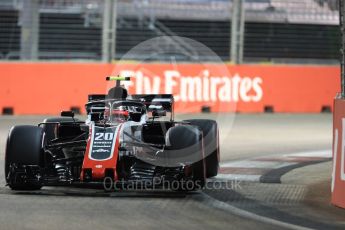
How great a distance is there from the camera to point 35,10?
21.6m

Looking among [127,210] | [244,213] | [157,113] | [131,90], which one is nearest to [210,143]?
[157,113]

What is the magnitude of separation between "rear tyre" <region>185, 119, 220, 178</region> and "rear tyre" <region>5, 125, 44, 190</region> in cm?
216

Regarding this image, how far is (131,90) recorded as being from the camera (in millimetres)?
21438

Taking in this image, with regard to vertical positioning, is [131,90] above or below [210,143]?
above

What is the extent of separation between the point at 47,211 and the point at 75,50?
14524 millimetres

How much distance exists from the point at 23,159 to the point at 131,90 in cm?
1230

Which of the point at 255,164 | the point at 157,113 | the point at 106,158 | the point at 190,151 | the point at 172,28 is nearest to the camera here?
the point at 106,158

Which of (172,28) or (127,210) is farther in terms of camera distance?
(172,28)

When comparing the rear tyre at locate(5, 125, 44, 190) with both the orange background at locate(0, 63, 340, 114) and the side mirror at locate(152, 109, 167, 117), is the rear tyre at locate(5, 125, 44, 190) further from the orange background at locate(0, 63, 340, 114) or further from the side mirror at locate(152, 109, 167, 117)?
the orange background at locate(0, 63, 340, 114)

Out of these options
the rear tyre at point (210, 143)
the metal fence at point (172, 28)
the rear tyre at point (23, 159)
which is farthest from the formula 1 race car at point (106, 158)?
the metal fence at point (172, 28)

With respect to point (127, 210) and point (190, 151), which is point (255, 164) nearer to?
point (190, 151)

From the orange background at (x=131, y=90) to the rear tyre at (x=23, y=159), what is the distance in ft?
34.3

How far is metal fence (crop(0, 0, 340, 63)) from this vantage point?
21.6 meters

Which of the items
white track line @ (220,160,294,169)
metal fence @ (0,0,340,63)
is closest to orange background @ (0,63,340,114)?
metal fence @ (0,0,340,63)
